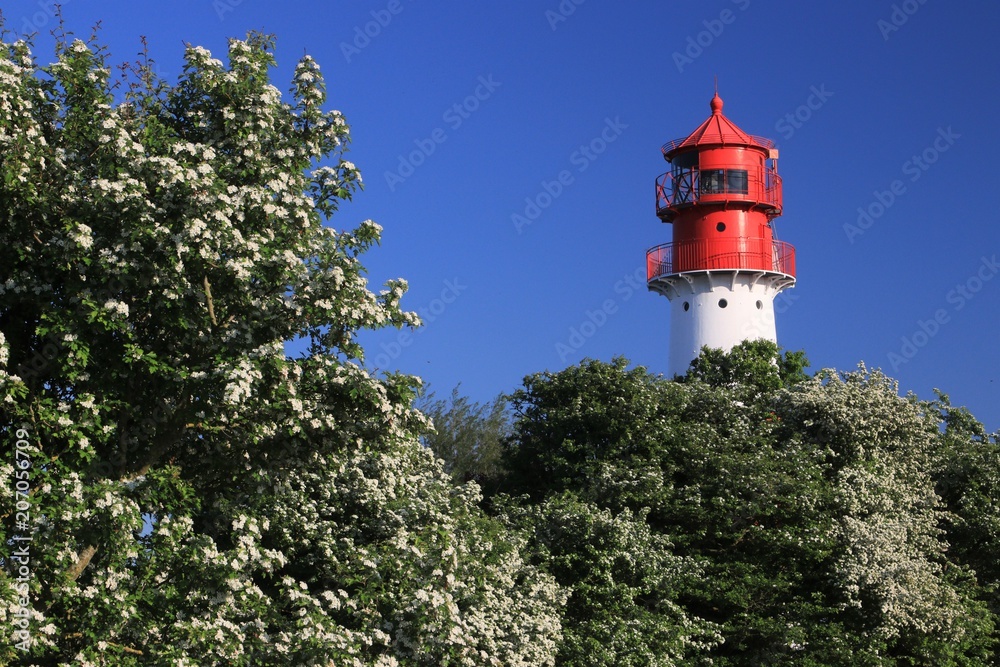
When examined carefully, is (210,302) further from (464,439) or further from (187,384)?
(464,439)

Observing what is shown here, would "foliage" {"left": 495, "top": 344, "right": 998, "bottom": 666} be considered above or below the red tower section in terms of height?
below

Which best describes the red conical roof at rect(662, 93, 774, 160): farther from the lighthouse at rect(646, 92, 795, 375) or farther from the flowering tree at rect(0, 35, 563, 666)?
the flowering tree at rect(0, 35, 563, 666)

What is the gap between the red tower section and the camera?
42.6 m

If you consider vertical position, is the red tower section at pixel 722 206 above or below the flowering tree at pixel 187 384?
above

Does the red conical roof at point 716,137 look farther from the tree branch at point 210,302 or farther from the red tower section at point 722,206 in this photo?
the tree branch at point 210,302

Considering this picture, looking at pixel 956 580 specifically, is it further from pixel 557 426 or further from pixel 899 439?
pixel 557 426
